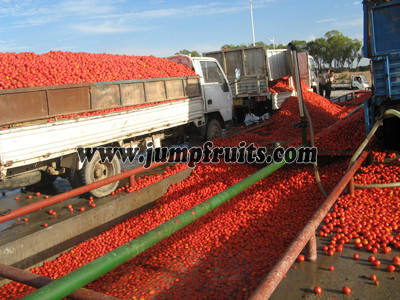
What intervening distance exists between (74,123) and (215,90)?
5555mm

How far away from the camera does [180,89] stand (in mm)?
Answer: 9727

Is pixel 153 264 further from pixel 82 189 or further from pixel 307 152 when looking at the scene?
pixel 307 152

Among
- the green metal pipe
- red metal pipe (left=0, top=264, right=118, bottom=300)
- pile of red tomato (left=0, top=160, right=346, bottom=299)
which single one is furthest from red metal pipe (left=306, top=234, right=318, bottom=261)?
red metal pipe (left=0, top=264, right=118, bottom=300)

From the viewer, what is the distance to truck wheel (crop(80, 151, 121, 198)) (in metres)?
6.95

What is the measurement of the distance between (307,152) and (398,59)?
2.21 meters

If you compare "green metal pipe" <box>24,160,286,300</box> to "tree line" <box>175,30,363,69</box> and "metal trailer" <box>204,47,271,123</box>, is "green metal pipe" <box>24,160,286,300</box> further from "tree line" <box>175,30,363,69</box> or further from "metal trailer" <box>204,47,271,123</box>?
"tree line" <box>175,30,363,69</box>

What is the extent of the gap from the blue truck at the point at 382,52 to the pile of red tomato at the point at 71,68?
5030mm

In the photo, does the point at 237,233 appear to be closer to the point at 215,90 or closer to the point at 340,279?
the point at 340,279

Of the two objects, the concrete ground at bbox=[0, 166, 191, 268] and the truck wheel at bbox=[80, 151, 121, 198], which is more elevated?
the truck wheel at bbox=[80, 151, 121, 198]

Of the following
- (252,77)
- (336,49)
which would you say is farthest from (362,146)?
(336,49)

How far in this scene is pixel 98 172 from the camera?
7.34 metres

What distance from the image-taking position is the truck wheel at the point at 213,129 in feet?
36.0

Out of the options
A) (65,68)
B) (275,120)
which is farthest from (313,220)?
(275,120)

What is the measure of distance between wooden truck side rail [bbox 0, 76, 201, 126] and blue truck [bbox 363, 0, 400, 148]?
484cm
